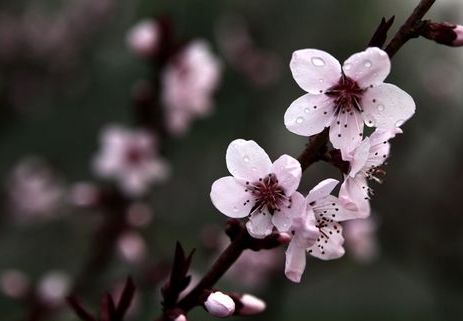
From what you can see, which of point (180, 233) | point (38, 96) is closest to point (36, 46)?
point (38, 96)

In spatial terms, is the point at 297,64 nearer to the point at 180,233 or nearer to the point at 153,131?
the point at 153,131

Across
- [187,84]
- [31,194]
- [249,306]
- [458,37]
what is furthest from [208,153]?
[458,37]

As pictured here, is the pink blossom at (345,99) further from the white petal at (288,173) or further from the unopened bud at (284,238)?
the unopened bud at (284,238)

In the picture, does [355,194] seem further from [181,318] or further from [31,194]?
[31,194]

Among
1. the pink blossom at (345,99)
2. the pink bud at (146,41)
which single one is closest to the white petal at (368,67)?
the pink blossom at (345,99)

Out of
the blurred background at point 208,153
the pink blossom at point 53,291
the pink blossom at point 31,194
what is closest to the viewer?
the pink blossom at point 53,291

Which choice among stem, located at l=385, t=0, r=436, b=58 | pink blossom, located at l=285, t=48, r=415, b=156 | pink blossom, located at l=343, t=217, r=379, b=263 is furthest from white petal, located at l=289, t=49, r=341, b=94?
pink blossom, located at l=343, t=217, r=379, b=263

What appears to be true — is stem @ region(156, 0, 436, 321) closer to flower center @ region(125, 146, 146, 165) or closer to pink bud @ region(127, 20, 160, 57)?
pink bud @ region(127, 20, 160, 57)

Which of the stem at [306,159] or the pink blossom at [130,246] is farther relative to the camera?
the pink blossom at [130,246]
